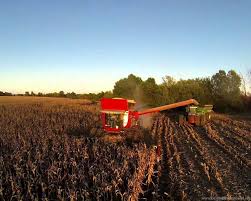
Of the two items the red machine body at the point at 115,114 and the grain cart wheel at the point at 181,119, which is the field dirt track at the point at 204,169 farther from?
the grain cart wheel at the point at 181,119

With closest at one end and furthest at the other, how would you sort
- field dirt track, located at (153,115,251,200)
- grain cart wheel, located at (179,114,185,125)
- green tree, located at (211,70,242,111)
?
field dirt track, located at (153,115,251,200) → grain cart wheel, located at (179,114,185,125) → green tree, located at (211,70,242,111)

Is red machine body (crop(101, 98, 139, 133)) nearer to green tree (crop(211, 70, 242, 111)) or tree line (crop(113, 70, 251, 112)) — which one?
tree line (crop(113, 70, 251, 112))

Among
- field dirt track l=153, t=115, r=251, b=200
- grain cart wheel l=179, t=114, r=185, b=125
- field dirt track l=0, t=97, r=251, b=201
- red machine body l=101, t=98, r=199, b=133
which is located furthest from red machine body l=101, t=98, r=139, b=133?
grain cart wheel l=179, t=114, r=185, b=125

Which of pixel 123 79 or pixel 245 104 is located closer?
pixel 245 104

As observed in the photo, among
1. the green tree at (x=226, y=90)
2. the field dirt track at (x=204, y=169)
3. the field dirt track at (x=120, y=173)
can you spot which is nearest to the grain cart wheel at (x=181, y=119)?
the field dirt track at (x=204, y=169)

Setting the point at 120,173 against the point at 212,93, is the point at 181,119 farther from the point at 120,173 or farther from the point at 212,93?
the point at 212,93

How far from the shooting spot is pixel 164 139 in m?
17.9

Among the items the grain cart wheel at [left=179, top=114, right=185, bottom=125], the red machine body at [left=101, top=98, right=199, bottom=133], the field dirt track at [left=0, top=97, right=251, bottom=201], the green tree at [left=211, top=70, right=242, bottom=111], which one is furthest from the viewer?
the green tree at [left=211, top=70, right=242, bottom=111]

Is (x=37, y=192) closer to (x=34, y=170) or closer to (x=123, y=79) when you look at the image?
(x=34, y=170)

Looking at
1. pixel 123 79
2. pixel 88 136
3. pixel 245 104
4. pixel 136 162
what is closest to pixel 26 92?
pixel 123 79

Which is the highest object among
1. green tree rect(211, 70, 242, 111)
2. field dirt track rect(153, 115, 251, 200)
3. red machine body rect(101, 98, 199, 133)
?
green tree rect(211, 70, 242, 111)

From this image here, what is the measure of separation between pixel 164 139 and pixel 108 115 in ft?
13.5

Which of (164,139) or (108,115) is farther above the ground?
(108,115)

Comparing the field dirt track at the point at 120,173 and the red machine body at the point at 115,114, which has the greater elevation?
the red machine body at the point at 115,114
